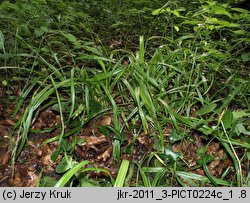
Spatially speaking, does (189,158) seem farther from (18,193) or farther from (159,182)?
(18,193)

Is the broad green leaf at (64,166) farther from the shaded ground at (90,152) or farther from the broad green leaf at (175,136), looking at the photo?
the broad green leaf at (175,136)

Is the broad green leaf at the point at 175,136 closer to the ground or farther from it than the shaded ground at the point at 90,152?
farther from it

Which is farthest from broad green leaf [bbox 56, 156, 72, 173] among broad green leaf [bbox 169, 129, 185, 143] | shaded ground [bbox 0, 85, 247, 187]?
broad green leaf [bbox 169, 129, 185, 143]

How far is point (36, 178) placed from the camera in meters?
1.59

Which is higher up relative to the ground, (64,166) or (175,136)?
(175,136)

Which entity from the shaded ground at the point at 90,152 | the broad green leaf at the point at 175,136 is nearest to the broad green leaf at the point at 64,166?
the shaded ground at the point at 90,152

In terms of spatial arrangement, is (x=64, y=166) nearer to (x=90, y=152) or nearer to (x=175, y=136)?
(x=90, y=152)

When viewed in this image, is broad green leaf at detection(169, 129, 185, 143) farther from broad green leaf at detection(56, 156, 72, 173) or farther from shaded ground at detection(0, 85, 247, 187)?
broad green leaf at detection(56, 156, 72, 173)

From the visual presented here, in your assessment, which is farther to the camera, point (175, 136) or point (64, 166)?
point (175, 136)

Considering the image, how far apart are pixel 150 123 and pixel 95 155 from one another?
0.44 metres

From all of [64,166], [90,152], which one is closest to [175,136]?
[90,152]

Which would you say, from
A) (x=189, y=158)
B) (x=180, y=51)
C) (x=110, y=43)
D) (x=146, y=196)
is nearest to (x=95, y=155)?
(x=146, y=196)

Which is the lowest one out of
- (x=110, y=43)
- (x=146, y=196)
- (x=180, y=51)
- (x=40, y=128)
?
(x=146, y=196)

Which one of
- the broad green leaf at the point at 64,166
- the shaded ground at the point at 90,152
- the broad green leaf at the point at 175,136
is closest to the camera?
the broad green leaf at the point at 64,166
